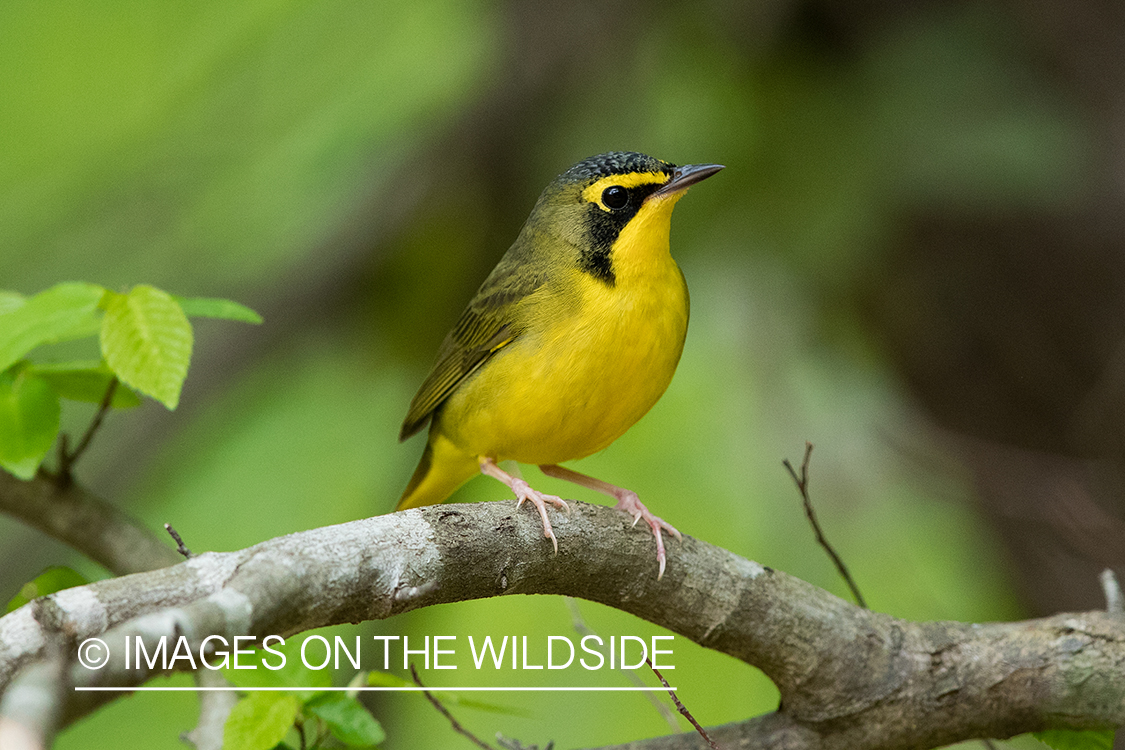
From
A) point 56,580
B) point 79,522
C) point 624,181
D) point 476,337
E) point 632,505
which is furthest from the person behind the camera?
point 476,337

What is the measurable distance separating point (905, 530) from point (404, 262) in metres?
3.72

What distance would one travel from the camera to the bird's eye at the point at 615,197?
11.0ft

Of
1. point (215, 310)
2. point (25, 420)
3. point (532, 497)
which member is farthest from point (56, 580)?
point (532, 497)

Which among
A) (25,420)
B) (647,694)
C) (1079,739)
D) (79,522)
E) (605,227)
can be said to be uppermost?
(605,227)

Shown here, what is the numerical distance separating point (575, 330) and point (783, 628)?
3.41ft

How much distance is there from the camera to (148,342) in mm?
2369

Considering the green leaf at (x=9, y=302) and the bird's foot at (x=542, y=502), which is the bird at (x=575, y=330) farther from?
the green leaf at (x=9, y=302)

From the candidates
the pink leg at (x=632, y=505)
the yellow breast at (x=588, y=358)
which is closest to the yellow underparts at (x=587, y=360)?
the yellow breast at (x=588, y=358)

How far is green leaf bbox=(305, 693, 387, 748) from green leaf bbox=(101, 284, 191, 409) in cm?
72

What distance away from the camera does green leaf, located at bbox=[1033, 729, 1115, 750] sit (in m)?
2.85

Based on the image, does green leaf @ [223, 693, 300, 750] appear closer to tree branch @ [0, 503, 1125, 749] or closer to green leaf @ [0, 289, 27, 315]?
tree branch @ [0, 503, 1125, 749]

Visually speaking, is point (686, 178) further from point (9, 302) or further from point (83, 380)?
point (9, 302)

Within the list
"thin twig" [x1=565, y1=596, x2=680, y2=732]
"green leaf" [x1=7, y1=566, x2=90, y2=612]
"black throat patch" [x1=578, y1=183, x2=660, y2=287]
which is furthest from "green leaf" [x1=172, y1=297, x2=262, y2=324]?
"thin twig" [x1=565, y1=596, x2=680, y2=732]

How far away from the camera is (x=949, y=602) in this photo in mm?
6488
